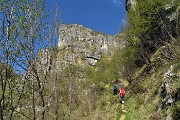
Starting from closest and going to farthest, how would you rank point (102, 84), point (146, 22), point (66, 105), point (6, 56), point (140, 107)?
point (6, 56) → point (140, 107) → point (66, 105) → point (146, 22) → point (102, 84)

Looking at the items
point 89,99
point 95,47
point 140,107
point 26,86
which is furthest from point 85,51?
point 26,86

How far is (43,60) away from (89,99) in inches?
759

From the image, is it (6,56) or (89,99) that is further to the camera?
(89,99)

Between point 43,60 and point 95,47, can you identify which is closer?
point 43,60

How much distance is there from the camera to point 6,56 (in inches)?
Result: 674

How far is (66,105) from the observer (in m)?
34.0

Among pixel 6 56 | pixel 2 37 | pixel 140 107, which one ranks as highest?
pixel 2 37

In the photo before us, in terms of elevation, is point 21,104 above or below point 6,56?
below

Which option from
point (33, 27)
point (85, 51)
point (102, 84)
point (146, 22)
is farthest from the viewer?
point (85, 51)

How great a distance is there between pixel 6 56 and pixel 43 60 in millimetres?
2938

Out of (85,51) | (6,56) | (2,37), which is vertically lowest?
(6,56)

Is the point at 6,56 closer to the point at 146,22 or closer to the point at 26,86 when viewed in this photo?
the point at 26,86

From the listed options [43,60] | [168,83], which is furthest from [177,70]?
[43,60]

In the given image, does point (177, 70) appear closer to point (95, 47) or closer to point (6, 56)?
point (6, 56)
